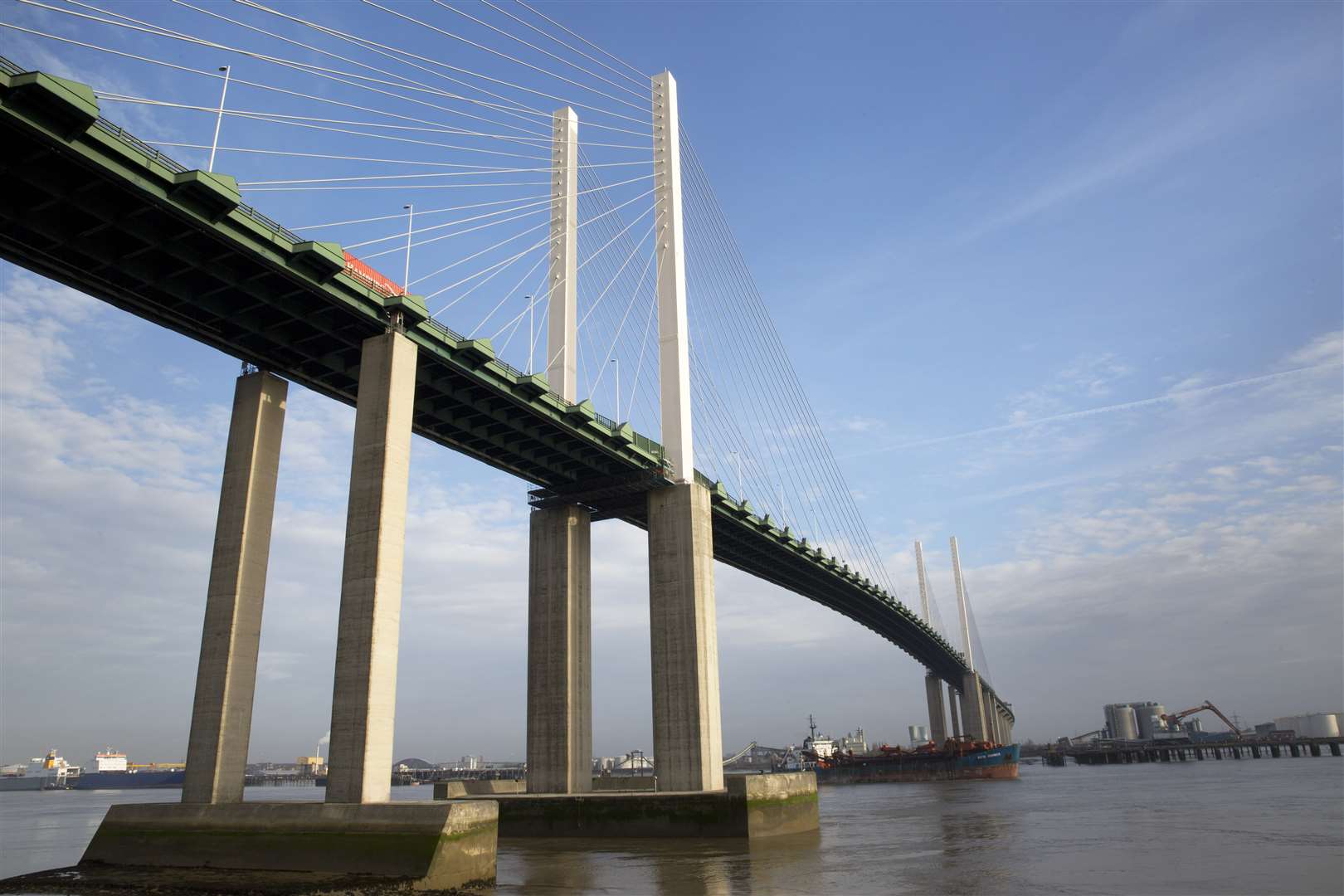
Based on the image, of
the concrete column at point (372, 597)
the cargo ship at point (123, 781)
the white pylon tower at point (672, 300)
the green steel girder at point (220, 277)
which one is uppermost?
the white pylon tower at point (672, 300)

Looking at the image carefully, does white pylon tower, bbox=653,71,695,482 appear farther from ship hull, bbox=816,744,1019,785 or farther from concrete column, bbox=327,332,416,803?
ship hull, bbox=816,744,1019,785

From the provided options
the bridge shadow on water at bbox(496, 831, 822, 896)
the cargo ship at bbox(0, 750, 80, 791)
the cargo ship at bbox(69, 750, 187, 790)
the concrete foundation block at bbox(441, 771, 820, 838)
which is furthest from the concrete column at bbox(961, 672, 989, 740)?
the cargo ship at bbox(0, 750, 80, 791)

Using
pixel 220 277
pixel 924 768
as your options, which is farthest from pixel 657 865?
pixel 924 768

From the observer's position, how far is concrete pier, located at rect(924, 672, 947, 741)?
13050cm

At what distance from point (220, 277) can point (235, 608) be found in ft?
31.9

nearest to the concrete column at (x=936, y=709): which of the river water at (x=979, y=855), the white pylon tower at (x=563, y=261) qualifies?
the river water at (x=979, y=855)

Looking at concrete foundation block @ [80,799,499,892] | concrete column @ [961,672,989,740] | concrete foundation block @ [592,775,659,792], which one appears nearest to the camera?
concrete foundation block @ [80,799,499,892]

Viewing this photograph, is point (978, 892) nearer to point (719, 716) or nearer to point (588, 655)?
point (719, 716)

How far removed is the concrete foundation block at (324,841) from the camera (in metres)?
21.0

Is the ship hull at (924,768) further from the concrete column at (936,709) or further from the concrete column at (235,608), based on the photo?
the concrete column at (235,608)

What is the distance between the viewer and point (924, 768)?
370 ft

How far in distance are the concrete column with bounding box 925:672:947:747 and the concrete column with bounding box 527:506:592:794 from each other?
325 feet

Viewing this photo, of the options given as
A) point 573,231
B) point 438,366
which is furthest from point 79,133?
point 573,231

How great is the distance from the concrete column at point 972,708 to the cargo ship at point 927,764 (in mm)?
5311
